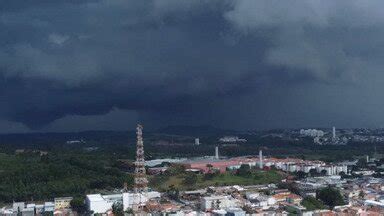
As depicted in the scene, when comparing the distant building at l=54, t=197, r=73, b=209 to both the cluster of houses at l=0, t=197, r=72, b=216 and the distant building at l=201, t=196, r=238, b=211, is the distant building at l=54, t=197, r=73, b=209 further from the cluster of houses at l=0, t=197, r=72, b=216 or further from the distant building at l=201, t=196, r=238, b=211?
the distant building at l=201, t=196, r=238, b=211

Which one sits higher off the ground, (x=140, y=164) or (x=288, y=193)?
(x=140, y=164)

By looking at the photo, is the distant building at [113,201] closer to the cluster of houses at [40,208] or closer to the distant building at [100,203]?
the distant building at [100,203]

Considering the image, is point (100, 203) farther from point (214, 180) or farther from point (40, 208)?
point (214, 180)

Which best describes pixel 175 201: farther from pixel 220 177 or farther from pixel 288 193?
pixel 220 177

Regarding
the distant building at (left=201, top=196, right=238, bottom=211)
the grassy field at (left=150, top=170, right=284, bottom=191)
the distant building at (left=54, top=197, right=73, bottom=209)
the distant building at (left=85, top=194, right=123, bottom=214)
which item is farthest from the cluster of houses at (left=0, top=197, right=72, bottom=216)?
the distant building at (left=201, top=196, right=238, bottom=211)

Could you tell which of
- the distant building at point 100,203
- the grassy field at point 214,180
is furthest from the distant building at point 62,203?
the grassy field at point 214,180

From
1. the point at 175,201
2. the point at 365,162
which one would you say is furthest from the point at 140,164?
the point at 365,162

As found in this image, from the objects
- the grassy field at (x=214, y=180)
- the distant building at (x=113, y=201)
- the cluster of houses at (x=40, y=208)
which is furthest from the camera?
the grassy field at (x=214, y=180)

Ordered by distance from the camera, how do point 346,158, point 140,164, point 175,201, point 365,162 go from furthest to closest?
1. point 346,158
2. point 365,162
3. point 175,201
4. point 140,164
